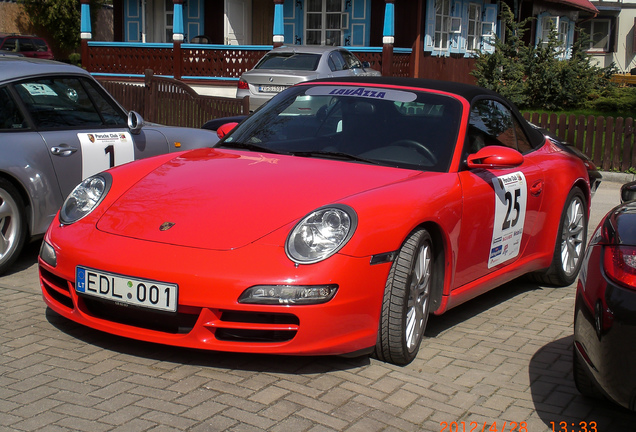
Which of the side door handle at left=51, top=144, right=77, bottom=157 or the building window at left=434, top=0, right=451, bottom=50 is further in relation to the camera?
the building window at left=434, top=0, right=451, bottom=50

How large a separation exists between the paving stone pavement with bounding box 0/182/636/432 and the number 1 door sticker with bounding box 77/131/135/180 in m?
1.70

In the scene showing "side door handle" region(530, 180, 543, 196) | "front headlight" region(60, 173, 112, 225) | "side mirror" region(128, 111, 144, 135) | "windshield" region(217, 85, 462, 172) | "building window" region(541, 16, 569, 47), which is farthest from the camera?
"building window" region(541, 16, 569, 47)

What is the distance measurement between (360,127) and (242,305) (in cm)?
176

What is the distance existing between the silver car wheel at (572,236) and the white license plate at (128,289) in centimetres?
340

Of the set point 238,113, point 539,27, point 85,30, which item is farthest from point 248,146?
point 539,27

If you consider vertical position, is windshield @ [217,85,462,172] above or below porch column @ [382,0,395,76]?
below

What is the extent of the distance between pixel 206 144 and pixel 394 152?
3.06 meters

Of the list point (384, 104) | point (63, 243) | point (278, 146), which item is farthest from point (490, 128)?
point (63, 243)

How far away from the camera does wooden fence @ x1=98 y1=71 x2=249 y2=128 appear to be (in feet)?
44.8

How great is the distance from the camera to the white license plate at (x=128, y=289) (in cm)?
367

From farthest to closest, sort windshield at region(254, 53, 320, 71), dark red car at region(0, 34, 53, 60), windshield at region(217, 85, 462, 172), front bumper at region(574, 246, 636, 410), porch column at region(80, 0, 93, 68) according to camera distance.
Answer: dark red car at region(0, 34, 53, 60) < porch column at region(80, 0, 93, 68) < windshield at region(254, 53, 320, 71) < windshield at region(217, 85, 462, 172) < front bumper at region(574, 246, 636, 410)

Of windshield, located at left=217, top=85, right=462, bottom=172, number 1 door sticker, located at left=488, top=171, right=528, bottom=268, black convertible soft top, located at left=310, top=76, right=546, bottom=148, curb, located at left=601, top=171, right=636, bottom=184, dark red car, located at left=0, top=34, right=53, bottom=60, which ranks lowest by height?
curb, located at left=601, top=171, right=636, bottom=184

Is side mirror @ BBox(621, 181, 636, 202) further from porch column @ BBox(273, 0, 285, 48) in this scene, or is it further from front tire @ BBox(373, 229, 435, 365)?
porch column @ BBox(273, 0, 285, 48)

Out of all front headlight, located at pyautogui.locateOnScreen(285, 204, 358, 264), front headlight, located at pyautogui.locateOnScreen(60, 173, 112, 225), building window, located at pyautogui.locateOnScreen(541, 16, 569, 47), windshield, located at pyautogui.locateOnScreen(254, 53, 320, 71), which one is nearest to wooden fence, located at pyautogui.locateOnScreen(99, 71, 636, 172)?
windshield, located at pyautogui.locateOnScreen(254, 53, 320, 71)
